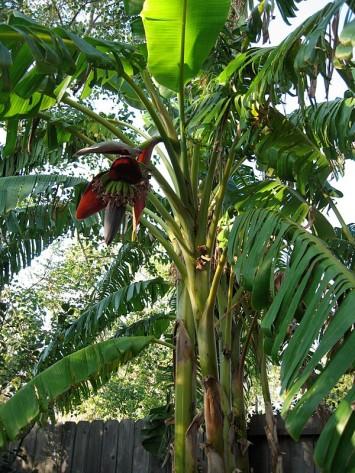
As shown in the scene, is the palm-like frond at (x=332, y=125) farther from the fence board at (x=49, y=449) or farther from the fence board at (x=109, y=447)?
the fence board at (x=49, y=449)

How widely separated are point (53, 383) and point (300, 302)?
1463mm

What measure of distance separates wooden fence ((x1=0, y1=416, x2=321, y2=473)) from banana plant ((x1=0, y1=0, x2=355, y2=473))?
85 cm

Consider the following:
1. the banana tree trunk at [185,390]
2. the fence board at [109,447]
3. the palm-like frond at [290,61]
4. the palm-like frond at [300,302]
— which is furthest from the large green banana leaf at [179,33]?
the fence board at [109,447]

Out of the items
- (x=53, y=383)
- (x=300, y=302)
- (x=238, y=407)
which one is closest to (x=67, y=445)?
(x=238, y=407)

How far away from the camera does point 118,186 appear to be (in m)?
2.62

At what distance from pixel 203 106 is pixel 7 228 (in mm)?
1862

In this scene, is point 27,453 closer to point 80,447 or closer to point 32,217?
point 80,447

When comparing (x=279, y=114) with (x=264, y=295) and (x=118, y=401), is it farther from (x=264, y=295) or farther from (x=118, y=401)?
(x=118, y=401)

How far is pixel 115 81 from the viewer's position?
12.3ft

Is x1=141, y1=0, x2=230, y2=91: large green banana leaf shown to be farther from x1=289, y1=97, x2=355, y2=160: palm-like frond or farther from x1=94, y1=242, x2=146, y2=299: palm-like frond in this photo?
x1=94, y1=242, x2=146, y2=299: palm-like frond

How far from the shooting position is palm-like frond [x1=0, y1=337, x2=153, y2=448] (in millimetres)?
2828

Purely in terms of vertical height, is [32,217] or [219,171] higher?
[32,217]

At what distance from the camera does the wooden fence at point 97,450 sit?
15.3 ft

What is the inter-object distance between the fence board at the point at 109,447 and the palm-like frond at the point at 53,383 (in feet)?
7.92
